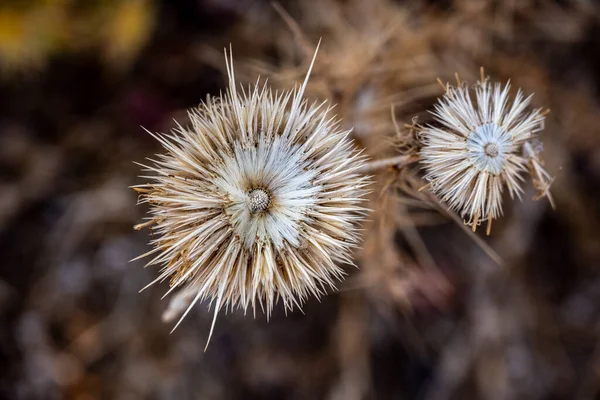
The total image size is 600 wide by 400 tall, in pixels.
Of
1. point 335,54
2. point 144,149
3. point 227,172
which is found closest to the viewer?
point 227,172

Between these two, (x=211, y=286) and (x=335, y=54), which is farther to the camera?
(x=335, y=54)

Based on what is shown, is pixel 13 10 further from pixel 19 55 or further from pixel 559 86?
pixel 559 86

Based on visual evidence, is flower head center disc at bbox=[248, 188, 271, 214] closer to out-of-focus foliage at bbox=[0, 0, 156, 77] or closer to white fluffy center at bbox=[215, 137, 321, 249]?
white fluffy center at bbox=[215, 137, 321, 249]

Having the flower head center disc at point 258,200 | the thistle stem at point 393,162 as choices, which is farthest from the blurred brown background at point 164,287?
the flower head center disc at point 258,200

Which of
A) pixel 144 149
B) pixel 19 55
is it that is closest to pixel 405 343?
pixel 144 149

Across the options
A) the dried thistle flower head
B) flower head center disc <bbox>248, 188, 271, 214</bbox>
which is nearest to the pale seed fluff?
flower head center disc <bbox>248, 188, 271, 214</bbox>

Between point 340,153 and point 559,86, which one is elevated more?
point 559,86
